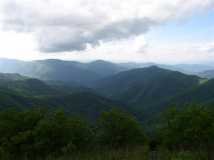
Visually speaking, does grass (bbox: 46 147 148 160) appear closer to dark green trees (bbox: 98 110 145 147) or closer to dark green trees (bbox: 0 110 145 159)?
dark green trees (bbox: 0 110 145 159)

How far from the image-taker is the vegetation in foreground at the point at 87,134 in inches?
1959

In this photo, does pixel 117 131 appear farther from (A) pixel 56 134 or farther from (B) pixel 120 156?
(B) pixel 120 156

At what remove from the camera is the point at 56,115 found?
5525cm

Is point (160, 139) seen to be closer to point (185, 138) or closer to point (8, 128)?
point (185, 138)

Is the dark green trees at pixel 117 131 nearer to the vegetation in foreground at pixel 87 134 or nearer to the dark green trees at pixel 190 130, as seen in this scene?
the vegetation in foreground at pixel 87 134

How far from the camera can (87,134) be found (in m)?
56.3

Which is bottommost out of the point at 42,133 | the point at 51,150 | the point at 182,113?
the point at 51,150

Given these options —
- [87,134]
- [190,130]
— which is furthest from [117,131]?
[190,130]

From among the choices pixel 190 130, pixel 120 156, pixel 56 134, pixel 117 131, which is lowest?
pixel 120 156

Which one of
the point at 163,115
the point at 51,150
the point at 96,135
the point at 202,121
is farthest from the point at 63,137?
the point at 202,121

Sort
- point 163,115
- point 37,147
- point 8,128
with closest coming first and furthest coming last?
point 37,147
point 8,128
point 163,115

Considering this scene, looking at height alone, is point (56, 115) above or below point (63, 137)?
above

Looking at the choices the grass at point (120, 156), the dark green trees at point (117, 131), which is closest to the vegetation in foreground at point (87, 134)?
the dark green trees at point (117, 131)

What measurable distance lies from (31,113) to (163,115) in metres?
28.8
